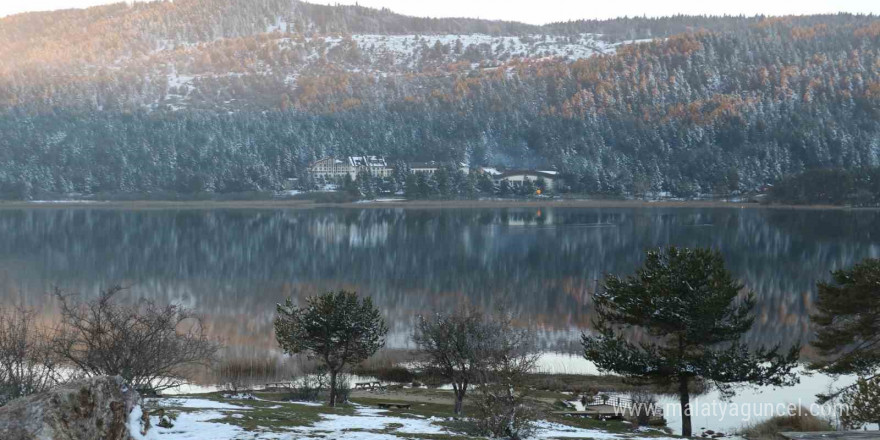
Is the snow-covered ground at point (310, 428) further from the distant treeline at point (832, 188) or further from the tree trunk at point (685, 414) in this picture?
the distant treeline at point (832, 188)

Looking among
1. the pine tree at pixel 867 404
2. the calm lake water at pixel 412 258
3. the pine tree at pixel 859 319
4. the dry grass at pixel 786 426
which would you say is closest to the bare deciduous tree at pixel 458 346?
the calm lake water at pixel 412 258

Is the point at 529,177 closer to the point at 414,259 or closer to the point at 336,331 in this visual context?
A: the point at 414,259

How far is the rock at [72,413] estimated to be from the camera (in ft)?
34.7

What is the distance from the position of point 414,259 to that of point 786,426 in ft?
180

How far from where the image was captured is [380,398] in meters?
29.6

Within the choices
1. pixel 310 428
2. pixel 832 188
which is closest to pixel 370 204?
pixel 832 188

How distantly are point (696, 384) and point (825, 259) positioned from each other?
51442 millimetres

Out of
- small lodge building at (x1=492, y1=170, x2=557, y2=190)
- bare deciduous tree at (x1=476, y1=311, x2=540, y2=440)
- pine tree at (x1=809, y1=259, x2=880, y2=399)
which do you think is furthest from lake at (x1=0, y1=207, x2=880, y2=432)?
small lodge building at (x1=492, y1=170, x2=557, y2=190)

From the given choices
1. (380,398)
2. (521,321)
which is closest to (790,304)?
(521,321)

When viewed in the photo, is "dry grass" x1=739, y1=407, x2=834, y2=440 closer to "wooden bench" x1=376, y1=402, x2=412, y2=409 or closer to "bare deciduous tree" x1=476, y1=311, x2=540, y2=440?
"bare deciduous tree" x1=476, y1=311, x2=540, y2=440

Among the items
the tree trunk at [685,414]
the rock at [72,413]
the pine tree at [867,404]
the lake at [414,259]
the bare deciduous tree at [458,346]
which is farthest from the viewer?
the lake at [414,259]

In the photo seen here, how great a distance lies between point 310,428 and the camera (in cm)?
1755

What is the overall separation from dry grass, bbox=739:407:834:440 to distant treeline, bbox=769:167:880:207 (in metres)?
128

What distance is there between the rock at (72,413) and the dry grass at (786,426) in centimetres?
1879
